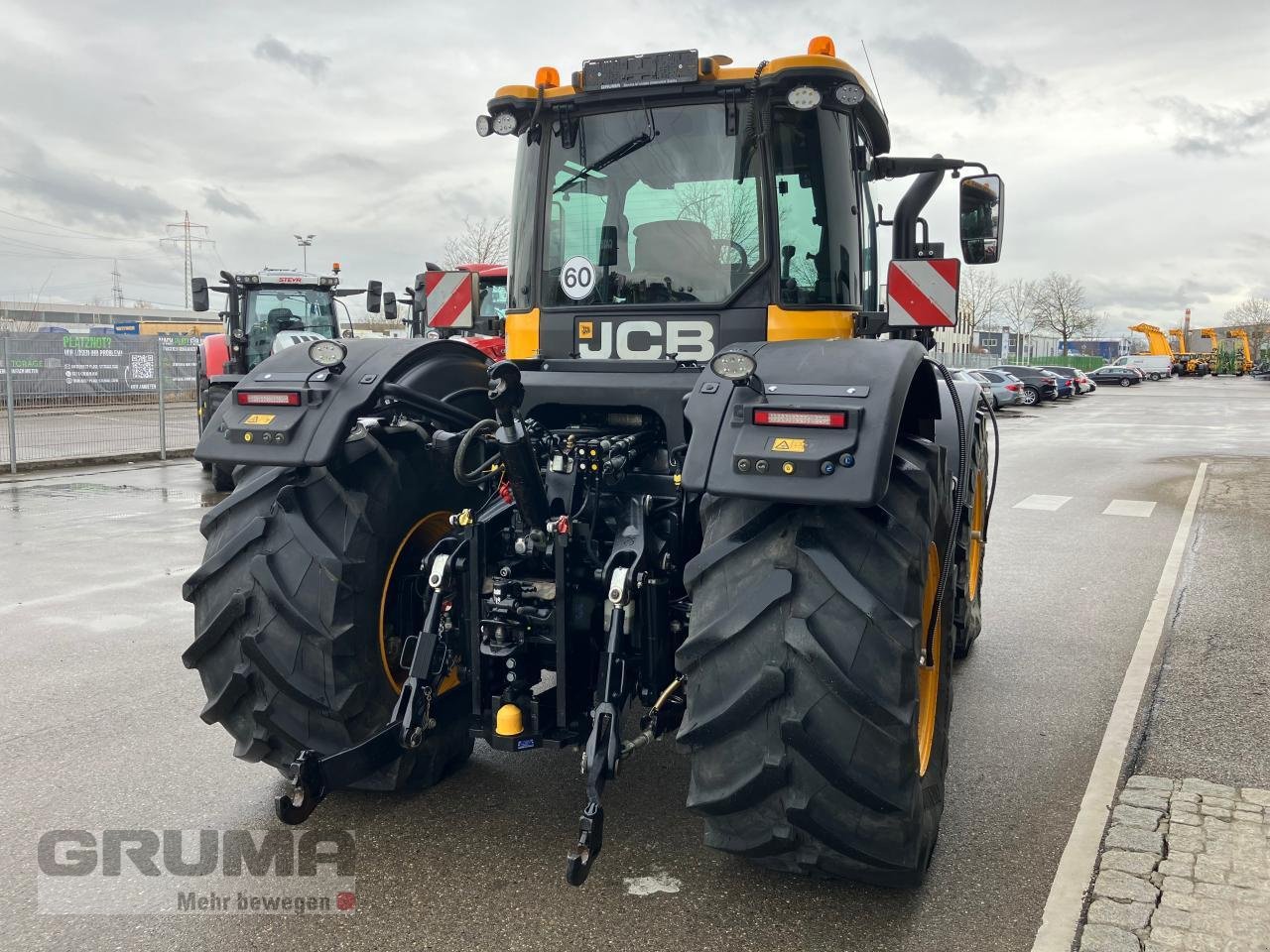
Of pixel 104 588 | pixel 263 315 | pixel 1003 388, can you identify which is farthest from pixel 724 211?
pixel 1003 388

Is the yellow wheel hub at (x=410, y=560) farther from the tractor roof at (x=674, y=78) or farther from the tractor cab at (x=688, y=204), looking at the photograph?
the tractor roof at (x=674, y=78)

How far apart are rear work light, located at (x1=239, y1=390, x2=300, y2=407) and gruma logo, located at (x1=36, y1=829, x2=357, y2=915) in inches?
60.7

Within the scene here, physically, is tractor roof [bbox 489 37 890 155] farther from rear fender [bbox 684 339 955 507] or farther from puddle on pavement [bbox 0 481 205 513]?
puddle on pavement [bbox 0 481 205 513]

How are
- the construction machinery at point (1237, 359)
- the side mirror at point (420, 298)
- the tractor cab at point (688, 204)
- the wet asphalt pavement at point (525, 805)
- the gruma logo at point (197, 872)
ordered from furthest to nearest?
the construction machinery at point (1237, 359), the side mirror at point (420, 298), the tractor cab at point (688, 204), the gruma logo at point (197, 872), the wet asphalt pavement at point (525, 805)

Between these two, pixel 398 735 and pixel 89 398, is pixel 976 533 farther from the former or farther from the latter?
pixel 89 398

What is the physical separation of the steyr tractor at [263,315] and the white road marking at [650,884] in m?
12.3

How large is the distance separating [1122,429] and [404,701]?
25.7m

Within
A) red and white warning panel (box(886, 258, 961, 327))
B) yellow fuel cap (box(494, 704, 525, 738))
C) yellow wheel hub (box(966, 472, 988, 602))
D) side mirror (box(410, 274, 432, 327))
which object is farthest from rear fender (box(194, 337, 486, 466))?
side mirror (box(410, 274, 432, 327))

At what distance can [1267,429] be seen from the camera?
82.6ft

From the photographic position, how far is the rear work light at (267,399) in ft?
11.7

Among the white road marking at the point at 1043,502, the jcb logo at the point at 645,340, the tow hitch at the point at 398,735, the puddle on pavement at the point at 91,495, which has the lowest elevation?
the white road marking at the point at 1043,502

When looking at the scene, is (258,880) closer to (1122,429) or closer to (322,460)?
(322,460)

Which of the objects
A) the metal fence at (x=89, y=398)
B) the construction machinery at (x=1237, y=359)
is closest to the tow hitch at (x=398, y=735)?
the metal fence at (x=89, y=398)

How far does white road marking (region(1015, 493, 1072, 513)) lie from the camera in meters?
12.2
